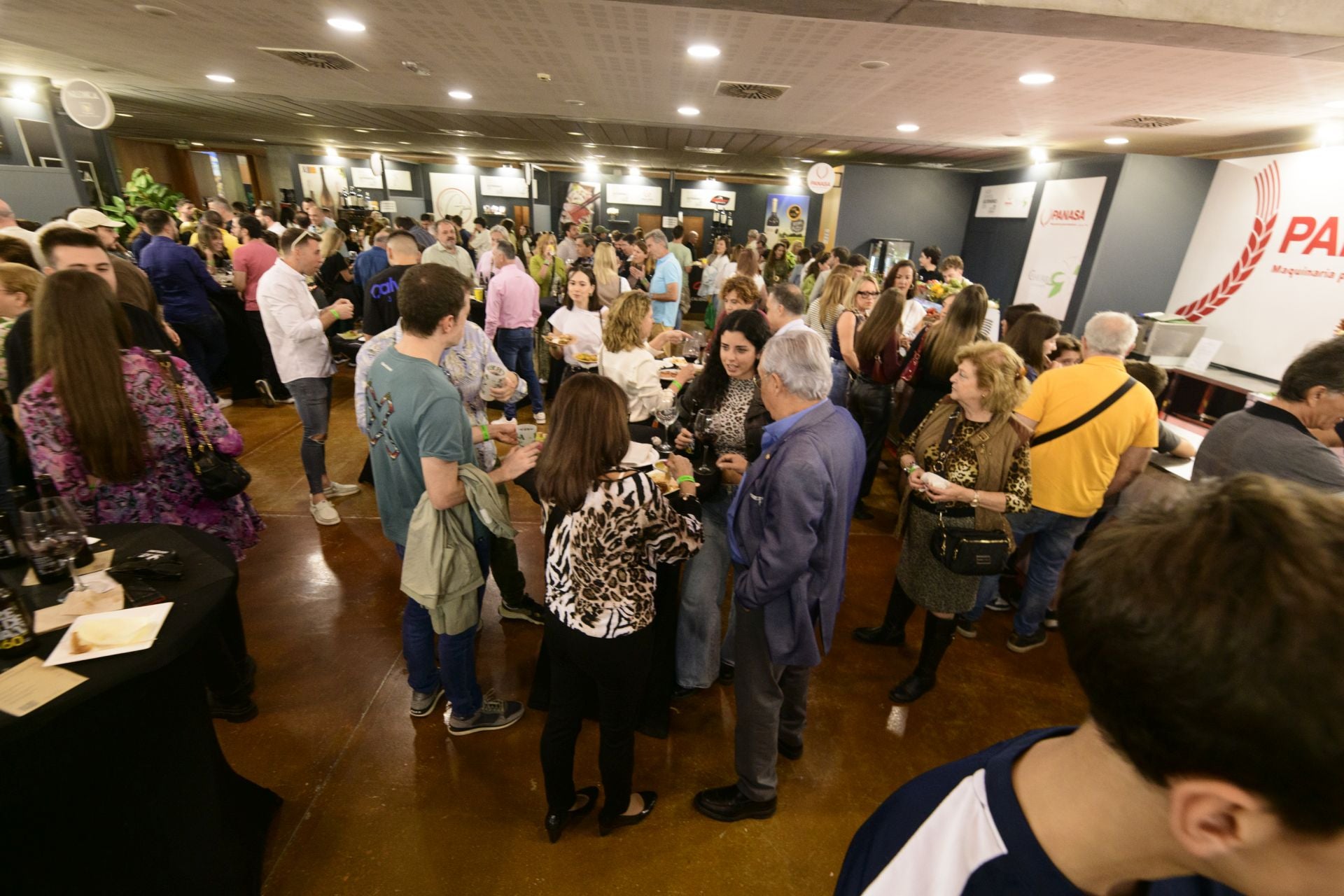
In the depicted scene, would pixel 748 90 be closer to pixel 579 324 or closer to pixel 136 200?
pixel 579 324

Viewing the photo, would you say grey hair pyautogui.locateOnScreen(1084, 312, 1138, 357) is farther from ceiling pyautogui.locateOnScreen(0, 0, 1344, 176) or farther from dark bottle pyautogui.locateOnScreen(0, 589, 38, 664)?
dark bottle pyautogui.locateOnScreen(0, 589, 38, 664)

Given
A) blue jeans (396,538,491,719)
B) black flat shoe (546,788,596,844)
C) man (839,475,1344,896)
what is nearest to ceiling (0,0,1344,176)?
man (839,475,1344,896)

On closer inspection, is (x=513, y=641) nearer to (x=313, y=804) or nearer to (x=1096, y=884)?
(x=313, y=804)

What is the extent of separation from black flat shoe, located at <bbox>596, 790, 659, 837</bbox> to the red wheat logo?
25.4 feet

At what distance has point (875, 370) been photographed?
13.1 feet

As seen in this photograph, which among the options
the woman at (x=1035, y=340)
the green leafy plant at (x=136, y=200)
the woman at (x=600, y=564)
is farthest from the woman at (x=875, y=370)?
the green leafy plant at (x=136, y=200)

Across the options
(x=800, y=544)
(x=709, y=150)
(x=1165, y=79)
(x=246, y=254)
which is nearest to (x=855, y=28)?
(x=1165, y=79)

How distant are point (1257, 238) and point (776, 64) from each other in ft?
18.6

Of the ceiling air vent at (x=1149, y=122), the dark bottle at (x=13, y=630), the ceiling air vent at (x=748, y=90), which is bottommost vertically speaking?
the dark bottle at (x=13, y=630)

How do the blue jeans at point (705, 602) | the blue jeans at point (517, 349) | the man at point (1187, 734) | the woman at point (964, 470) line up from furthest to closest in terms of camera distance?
the blue jeans at point (517, 349)
the blue jeans at point (705, 602)
the woman at point (964, 470)
the man at point (1187, 734)

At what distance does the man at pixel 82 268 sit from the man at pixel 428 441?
113 centimetres

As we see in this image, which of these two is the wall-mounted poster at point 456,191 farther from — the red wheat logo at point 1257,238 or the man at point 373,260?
the red wheat logo at point 1257,238

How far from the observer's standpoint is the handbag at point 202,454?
2.11 meters

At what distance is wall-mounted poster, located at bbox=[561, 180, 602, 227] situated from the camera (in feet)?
45.0
